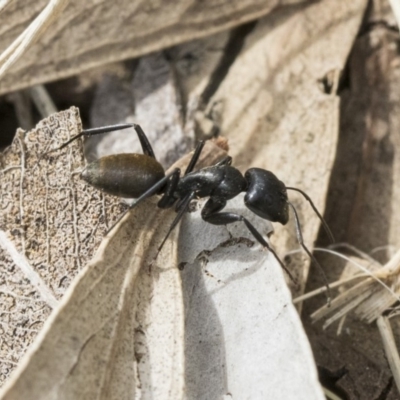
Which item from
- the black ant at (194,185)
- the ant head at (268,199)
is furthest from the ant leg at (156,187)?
the ant head at (268,199)

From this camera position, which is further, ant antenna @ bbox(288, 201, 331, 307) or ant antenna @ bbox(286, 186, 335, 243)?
ant antenna @ bbox(286, 186, 335, 243)

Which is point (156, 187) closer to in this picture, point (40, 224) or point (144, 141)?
point (144, 141)

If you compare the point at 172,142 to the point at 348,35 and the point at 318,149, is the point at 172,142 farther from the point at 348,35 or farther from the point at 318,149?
the point at 348,35

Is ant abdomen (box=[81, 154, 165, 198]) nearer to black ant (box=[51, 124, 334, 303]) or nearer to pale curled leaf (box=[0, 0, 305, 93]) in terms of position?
black ant (box=[51, 124, 334, 303])

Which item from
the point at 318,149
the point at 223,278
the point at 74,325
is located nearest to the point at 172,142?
the point at 318,149

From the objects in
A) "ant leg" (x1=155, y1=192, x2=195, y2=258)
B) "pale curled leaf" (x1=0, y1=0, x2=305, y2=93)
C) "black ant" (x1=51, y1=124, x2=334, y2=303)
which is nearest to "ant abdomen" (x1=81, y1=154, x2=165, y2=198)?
"black ant" (x1=51, y1=124, x2=334, y2=303)

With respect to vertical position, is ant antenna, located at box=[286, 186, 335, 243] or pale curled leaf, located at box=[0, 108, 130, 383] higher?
pale curled leaf, located at box=[0, 108, 130, 383]

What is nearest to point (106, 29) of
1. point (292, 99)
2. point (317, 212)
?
point (292, 99)

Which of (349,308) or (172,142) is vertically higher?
(172,142)
